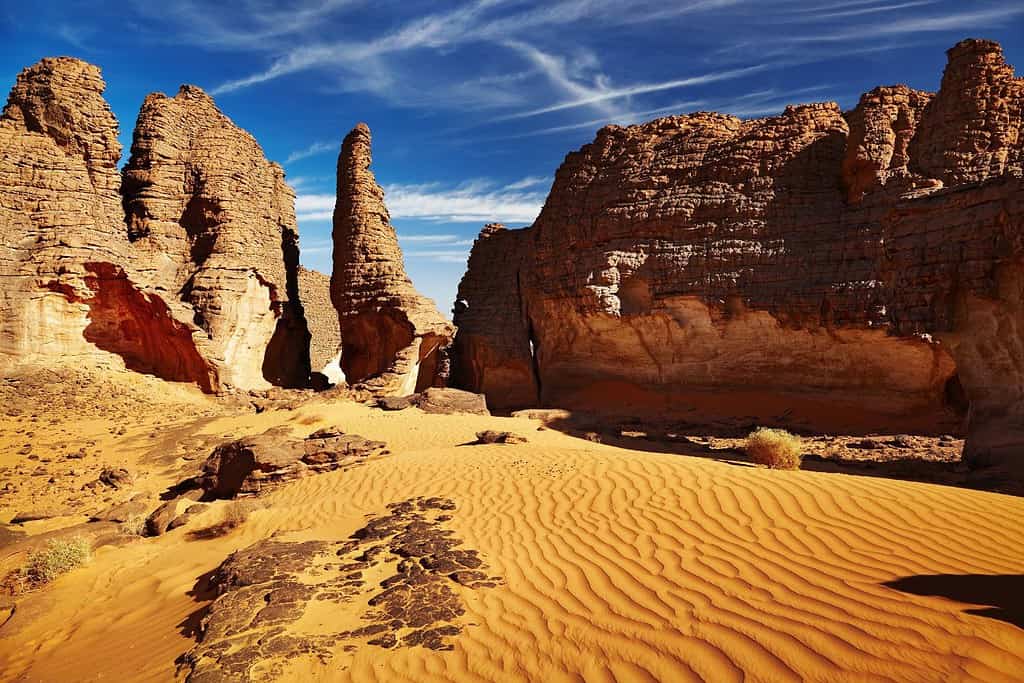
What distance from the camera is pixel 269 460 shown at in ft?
30.5

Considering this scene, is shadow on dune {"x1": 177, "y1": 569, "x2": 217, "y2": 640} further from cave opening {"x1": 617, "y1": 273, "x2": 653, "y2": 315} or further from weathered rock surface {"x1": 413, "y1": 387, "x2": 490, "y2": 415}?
cave opening {"x1": 617, "y1": 273, "x2": 653, "y2": 315}

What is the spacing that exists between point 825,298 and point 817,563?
12935mm

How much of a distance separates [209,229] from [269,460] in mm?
12679

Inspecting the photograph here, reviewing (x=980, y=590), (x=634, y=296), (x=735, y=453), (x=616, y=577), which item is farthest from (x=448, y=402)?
(x=980, y=590)

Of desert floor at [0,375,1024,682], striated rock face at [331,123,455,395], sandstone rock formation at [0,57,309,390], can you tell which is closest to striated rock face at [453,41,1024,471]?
striated rock face at [331,123,455,395]

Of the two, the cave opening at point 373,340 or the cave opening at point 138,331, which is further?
the cave opening at point 373,340

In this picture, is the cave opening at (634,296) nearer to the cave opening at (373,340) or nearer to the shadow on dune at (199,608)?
the cave opening at (373,340)

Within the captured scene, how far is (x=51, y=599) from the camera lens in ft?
20.6

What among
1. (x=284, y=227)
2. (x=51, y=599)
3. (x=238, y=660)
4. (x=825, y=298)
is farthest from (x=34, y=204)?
(x=825, y=298)

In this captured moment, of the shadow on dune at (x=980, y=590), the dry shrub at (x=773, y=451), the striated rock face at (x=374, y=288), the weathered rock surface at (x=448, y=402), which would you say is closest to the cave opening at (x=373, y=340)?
the striated rock face at (x=374, y=288)

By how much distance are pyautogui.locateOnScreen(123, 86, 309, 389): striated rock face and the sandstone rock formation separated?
42 mm

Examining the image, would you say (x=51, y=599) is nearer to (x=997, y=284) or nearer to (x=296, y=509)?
(x=296, y=509)

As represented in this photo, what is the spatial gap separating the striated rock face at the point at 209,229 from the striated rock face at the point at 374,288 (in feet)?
8.18

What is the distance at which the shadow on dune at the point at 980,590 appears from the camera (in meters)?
3.15
